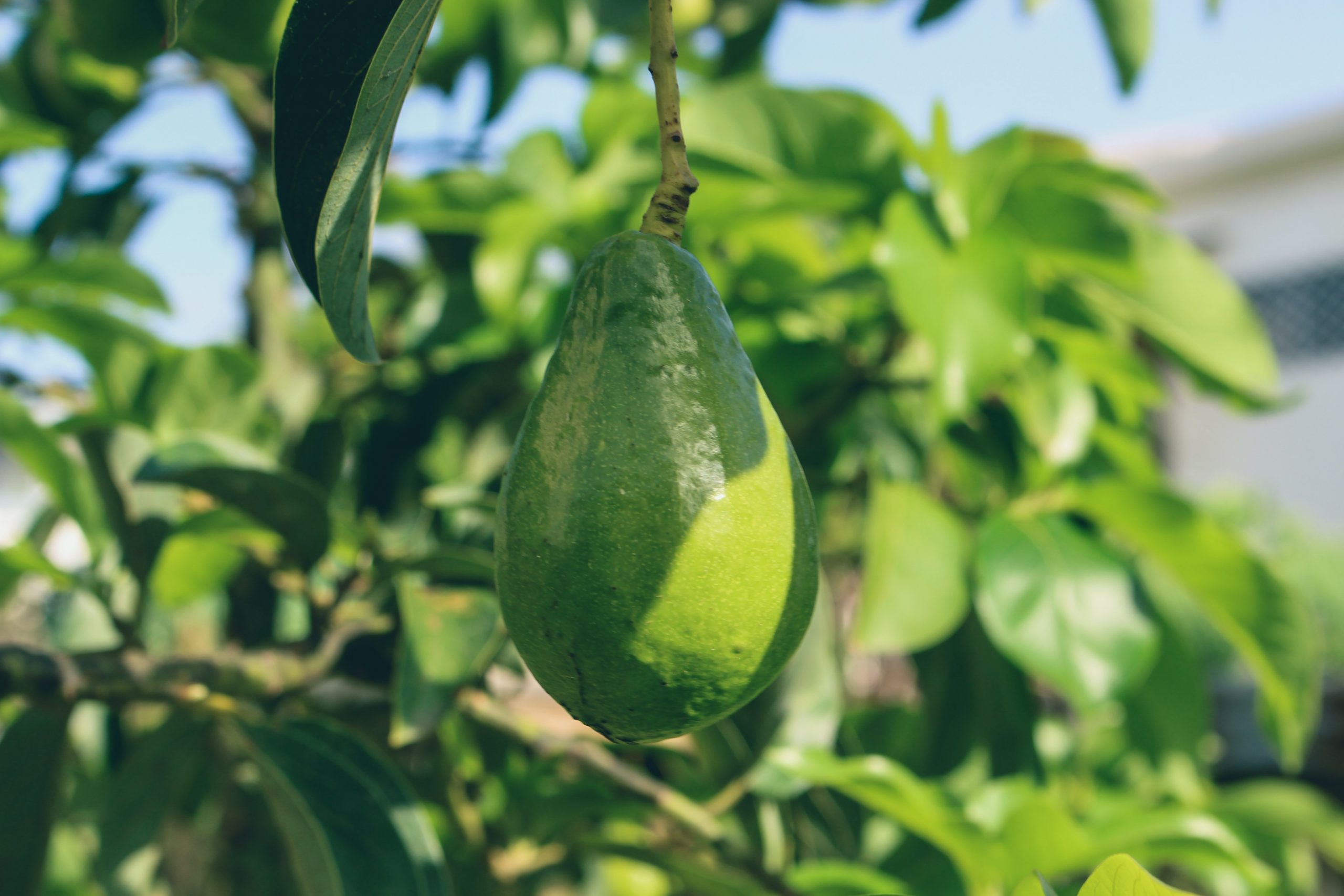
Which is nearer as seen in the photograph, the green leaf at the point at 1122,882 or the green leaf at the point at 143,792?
the green leaf at the point at 1122,882

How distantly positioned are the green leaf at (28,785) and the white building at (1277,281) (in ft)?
19.5

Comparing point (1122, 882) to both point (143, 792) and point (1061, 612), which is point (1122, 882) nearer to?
point (1061, 612)

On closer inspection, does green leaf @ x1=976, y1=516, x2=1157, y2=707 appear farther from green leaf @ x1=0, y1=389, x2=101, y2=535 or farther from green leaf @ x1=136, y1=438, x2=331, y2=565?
green leaf @ x1=0, y1=389, x2=101, y2=535

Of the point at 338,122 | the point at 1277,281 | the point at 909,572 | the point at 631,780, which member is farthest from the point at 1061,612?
the point at 1277,281

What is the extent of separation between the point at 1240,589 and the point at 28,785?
0.96 metres

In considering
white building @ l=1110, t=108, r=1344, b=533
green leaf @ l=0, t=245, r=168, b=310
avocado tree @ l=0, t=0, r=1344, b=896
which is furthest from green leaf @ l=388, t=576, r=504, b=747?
white building @ l=1110, t=108, r=1344, b=533

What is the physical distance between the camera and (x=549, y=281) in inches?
51.2

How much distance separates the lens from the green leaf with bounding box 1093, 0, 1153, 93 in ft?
3.05

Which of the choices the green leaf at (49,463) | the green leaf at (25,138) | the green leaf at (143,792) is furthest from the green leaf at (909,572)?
the green leaf at (25,138)

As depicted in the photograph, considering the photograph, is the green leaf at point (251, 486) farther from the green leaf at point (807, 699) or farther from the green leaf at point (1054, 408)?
the green leaf at point (1054, 408)

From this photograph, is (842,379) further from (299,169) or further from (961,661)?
(299,169)

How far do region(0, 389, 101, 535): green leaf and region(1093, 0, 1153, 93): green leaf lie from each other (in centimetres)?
92

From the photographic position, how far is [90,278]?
3.36 feet

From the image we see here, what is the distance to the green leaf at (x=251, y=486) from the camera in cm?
73
